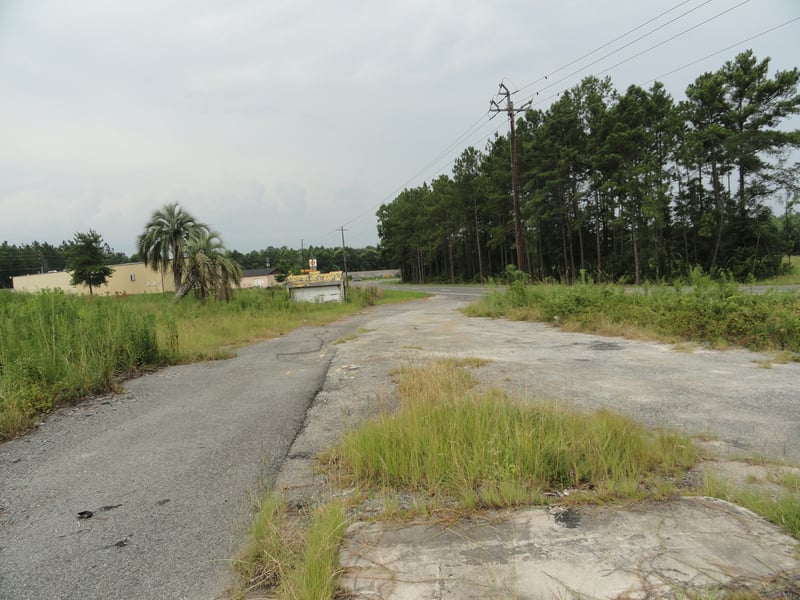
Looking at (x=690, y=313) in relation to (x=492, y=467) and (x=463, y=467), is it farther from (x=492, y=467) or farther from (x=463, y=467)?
(x=463, y=467)

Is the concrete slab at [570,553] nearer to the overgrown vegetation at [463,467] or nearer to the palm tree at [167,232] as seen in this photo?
the overgrown vegetation at [463,467]

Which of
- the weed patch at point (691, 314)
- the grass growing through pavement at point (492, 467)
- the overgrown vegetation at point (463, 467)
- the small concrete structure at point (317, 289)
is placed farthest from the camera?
the small concrete structure at point (317, 289)

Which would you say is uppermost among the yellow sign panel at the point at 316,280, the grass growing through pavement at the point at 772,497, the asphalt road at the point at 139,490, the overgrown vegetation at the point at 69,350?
the yellow sign panel at the point at 316,280

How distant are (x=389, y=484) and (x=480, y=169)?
51188 millimetres

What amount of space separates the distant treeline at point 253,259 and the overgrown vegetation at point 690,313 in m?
60.1

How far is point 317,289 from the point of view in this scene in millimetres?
30156

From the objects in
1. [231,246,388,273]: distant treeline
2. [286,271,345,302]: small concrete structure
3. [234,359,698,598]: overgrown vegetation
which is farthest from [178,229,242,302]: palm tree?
[231,246,388,273]: distant treeline

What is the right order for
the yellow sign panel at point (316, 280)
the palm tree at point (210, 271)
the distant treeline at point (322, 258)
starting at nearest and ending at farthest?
the palm tree at point (210, 271) < the yellow sign panel at point (316, 280) < the distant treeline at point (322, 258)

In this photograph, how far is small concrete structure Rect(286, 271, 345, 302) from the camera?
97.5 ft

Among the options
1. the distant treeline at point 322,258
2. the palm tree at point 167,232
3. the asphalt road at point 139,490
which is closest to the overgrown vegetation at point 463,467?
the asphalt road at point 139,490

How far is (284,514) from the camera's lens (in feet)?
8.83

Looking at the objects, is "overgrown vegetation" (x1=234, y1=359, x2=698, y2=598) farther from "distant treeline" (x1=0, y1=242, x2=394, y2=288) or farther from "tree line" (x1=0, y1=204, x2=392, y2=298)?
"distant treeline" (x1=0, y1=242, x2=394, y2=288)

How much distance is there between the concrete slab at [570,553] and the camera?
1.91 m

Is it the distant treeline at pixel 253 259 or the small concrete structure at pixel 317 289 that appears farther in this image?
the distant treeline at pixel 253 259
